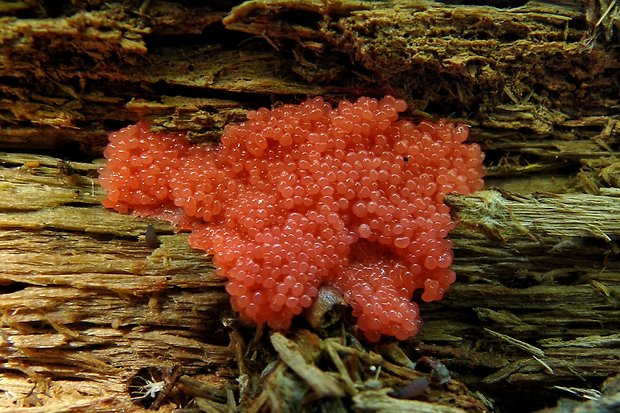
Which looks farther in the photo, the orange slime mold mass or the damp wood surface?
the damp wood surface

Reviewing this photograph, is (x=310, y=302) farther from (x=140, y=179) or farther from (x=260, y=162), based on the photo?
(x=140, y=179)

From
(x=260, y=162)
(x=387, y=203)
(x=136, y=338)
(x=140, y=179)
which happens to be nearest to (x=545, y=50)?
(x=387, y=203)

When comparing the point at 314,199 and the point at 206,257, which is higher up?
the point at 314,199

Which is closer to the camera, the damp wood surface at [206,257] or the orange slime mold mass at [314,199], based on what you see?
the orange slime mold mass at [314,199]

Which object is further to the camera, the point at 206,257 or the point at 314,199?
the point at 206,257
